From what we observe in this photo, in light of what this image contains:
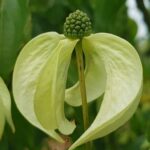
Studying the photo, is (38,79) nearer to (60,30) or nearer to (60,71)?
(60,71)

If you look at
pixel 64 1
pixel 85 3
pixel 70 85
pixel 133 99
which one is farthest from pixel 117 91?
pixel 64 1

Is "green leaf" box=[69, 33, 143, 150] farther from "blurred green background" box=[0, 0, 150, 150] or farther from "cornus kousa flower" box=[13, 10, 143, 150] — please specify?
"blurred green background" box=[0, 0, 150, 150]

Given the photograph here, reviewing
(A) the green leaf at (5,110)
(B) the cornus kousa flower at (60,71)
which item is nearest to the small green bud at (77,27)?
(B) the cornus kousa flower at (60,71)

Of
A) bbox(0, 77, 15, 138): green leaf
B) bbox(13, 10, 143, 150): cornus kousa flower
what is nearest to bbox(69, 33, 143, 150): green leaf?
bbox(13, 10, 143, 150): cornus kousa flower

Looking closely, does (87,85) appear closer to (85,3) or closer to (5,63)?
(5,63)

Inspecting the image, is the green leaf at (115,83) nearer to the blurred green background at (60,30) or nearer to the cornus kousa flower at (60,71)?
the cornus kousa flower at (60,71)

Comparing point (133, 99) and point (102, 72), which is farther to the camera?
point (102, 72)
